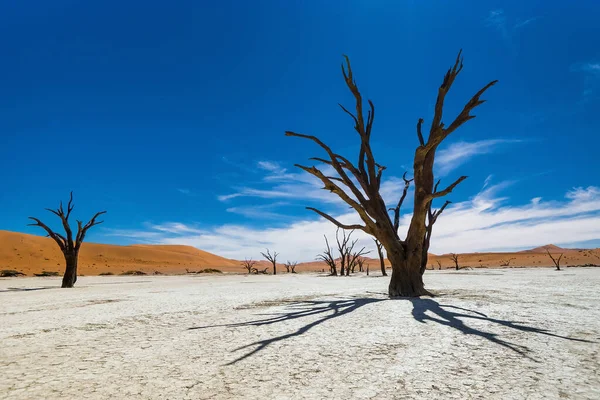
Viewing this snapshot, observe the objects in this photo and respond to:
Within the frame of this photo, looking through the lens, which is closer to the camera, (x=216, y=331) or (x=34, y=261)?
(x=216, y=331)

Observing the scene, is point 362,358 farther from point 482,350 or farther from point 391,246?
point 391,246

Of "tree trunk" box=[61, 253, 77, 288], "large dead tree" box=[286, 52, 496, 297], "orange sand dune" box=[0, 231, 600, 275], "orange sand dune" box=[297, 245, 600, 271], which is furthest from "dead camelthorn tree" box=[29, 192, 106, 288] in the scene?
"orange sand dune" box=[297, 245, 600, 271]

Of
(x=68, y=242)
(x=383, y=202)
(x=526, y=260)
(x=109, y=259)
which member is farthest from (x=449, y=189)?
(x=109, y=259)

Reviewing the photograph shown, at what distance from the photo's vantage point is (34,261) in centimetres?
4444

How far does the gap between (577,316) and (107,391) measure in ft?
17.9

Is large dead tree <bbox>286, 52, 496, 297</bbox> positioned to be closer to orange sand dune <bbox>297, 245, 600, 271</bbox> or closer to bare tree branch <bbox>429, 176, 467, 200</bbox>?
bare tree branch <bbox>429, 176, 467, 200</bbox>

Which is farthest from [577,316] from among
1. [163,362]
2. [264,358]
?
[163,362]

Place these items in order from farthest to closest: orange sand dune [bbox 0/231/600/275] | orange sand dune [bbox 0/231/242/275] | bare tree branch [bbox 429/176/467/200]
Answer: orange sand dune [bbox 0/231/242/275], orange sand dune [bbox 0/231/600/275], bare tree branch [bbox 429/176/467/200]

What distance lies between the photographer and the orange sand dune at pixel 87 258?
42.0 metres

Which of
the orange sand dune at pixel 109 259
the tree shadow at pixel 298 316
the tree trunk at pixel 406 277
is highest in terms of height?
the orange sand dune at pixel 109 259

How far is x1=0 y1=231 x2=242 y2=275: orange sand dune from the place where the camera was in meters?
42.0

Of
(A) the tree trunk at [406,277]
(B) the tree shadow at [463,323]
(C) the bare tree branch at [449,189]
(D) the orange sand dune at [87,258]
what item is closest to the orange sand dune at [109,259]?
(D) the orange sand dune at [87,258]

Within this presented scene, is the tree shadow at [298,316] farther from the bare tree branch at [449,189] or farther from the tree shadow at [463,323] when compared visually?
the bare tree branch at [449,189]

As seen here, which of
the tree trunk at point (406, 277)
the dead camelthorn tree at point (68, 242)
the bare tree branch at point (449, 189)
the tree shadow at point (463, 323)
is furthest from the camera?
the dead camelthorn tree at point (68, 242)
